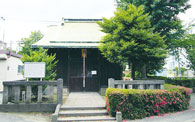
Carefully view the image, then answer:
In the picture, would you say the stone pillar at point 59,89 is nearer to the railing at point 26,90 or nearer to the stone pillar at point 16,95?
the railing at point 26,90

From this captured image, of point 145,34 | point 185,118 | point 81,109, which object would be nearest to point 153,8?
point 145,34

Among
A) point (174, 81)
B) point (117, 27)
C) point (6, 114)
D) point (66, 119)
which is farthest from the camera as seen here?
point (174, 81)

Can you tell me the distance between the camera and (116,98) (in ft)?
16.1

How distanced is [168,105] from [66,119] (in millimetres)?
Answer: 4607

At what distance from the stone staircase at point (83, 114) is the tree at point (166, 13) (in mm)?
7617

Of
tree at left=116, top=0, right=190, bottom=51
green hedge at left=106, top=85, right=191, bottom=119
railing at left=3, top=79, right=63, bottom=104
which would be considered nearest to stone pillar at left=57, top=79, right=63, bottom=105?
railing at left=3, top=79, right=63, bottom=104

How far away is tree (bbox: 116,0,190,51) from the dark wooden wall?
4510 mm

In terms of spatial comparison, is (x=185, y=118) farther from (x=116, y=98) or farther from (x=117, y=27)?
(x=117, y=27)

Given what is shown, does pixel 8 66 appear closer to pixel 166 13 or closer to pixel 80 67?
pixel 80 67

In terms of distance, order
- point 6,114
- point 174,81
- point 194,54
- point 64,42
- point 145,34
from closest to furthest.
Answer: point 6,114 < point 145,34 < point 64,42 < point 194,54 < point 174,81

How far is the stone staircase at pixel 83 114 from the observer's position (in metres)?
4.88

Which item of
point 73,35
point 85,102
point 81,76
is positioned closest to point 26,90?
point 85,102

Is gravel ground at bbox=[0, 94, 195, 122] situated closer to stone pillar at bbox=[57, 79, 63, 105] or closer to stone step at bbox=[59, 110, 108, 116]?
stone step at bbox=[59, 110, 108, 116]

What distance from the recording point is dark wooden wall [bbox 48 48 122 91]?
362 inches
